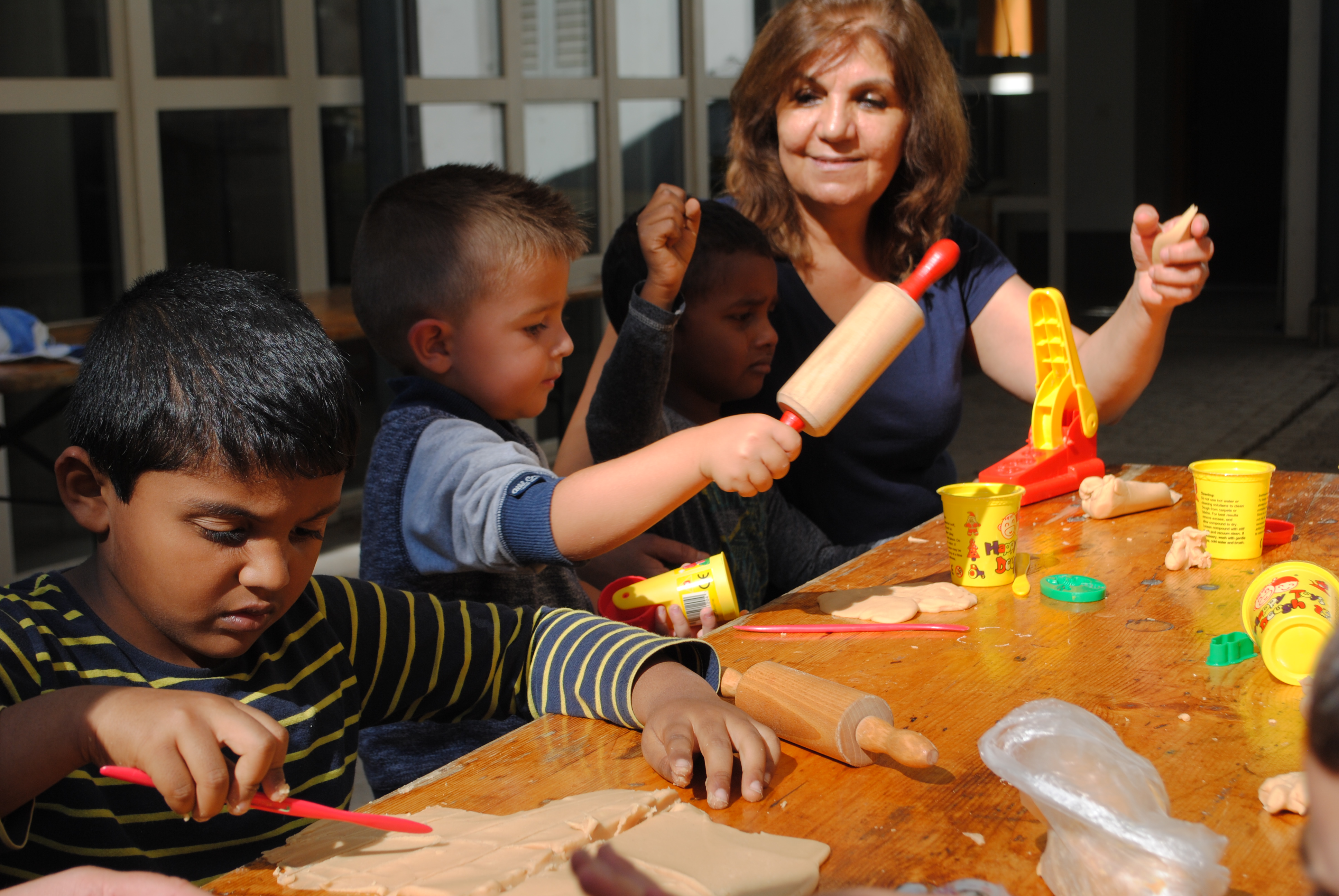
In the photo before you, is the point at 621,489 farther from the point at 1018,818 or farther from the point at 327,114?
the point at 327,114

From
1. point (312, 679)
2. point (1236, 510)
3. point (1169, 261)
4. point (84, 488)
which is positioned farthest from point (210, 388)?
point (1169, 261)

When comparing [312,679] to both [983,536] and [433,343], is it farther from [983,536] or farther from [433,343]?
[983,536]

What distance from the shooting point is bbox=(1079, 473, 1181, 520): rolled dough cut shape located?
2.04 m

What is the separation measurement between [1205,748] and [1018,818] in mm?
255

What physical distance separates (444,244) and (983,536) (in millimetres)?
916

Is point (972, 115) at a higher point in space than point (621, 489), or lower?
higher

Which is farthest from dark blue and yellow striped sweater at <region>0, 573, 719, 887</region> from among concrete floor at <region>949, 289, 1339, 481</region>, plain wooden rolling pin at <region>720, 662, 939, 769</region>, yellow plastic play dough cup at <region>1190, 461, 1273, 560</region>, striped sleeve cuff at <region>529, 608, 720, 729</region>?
concrete floor at <region>949, 289, 1339, 481</region>

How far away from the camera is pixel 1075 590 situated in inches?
63.6

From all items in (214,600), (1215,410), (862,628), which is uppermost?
(214,600)

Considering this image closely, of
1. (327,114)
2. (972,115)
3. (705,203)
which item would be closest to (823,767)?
(705,203)

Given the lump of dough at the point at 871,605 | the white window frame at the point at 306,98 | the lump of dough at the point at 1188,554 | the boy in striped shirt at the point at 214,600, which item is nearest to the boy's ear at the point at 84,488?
the boy in striped shirt at the point at 214,600

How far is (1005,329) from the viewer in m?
2.68

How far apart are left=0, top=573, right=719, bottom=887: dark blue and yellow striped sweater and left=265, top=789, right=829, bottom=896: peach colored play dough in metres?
0.24

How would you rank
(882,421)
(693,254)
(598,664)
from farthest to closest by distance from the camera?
(882,421) → (693,254) → (598,664)
